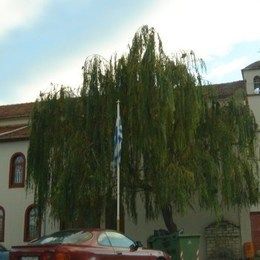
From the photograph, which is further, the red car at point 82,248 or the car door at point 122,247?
the car door at point 122,247

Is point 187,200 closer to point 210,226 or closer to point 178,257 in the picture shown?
point 178,257

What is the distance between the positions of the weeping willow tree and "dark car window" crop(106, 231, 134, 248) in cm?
790

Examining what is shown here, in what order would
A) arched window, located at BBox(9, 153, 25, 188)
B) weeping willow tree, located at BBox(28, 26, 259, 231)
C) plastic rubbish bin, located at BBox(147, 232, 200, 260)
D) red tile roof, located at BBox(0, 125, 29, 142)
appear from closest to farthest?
plastic rubbish bin, located at BBox(147, 232, 200, 260) → weeping willow tree, located at BBox(28, 26, 259, 231) → arched window, located at BBox(9, 153, 25, 188) → red tile roof, located at BBox(0, 125, 29, 142)

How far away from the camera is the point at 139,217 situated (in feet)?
86.3

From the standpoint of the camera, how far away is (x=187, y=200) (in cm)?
2070

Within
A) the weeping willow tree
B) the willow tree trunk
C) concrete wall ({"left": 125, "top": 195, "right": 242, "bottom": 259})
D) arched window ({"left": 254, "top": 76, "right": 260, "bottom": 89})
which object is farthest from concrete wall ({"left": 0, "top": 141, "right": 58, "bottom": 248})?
arched window ({"left": 254, "top": 76, "right": 260, "bottom": 89})

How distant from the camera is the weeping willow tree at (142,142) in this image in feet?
68.8

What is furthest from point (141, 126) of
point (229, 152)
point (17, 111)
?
point (17, 111)

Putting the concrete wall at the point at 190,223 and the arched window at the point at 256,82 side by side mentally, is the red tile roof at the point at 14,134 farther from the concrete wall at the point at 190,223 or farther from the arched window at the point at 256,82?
the arched window at the point at 256,82

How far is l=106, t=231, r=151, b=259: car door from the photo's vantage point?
A: 12109 millimetres

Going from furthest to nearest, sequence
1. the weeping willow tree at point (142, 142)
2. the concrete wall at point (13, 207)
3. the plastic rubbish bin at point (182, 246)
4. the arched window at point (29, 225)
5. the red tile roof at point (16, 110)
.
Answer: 1. the red tile roof at point (16, 110)
2. the concrete wall at point (13, 207)
3. the arched window at point (29, 225)
4. the weeping willow tree at point (142, 142)
5. the plastic rubbish bin at point (182, 246)

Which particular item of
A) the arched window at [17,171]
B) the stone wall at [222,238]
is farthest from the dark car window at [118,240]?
the arched window at [17,171]

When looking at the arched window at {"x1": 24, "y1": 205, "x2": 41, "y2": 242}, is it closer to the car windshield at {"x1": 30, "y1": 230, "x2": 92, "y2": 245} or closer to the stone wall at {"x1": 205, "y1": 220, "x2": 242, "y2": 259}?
the stone wall at {"x1": 205, "y1": 220, "x2": 242, "y2": 259}

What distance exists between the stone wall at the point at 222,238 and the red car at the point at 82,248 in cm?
1383
